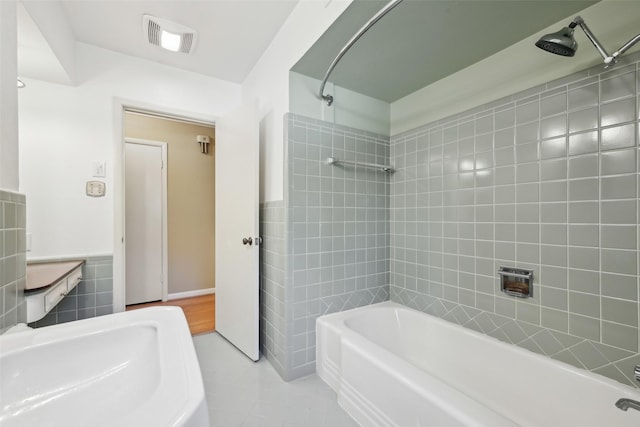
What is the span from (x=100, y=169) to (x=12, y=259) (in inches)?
53.2

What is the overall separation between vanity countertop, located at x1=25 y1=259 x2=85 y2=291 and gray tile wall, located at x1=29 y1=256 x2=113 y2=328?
0.36 feet

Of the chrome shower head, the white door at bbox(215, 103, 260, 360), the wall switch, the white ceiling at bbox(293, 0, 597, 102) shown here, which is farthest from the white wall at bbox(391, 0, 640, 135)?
the wall switch

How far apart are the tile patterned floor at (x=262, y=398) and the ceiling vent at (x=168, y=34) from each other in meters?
2.33

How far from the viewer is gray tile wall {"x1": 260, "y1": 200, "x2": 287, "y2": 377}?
68.0 inches

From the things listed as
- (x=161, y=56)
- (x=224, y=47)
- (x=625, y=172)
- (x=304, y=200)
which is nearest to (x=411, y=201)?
(x=304, y=200)

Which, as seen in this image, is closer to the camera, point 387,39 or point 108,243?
point 387,39

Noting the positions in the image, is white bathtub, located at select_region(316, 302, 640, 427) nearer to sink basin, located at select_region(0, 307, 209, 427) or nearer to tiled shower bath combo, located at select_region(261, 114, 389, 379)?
tiled shower bath combo, located at select_region(261, 114, 389, 379)

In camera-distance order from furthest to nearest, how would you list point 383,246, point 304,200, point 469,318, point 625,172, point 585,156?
point 383,246, point 304,200, point 469,318, point 585,156, point 625,172

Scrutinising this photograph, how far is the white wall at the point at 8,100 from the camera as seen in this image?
786 mm

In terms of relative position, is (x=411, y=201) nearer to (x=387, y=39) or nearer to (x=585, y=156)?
(x=585, y=156)

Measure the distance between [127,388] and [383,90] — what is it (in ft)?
7.08

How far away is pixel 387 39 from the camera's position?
1439 mm

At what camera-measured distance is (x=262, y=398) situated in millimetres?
1508

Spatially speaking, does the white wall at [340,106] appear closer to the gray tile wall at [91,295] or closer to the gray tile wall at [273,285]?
the gray tile wall at [273,285]
